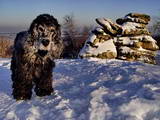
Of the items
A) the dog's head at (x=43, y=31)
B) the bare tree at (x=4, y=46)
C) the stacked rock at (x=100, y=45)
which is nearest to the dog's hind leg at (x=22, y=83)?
the dog's head at (x=43, y=31)

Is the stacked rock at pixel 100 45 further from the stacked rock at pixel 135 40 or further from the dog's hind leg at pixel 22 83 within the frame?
the dog's hind leg at pixel 22 83

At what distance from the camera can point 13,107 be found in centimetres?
582

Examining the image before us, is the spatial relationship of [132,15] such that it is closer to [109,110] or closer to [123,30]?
[123,30]

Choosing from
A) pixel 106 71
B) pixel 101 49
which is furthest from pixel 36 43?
pixel 101 49

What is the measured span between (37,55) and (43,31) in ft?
1.54

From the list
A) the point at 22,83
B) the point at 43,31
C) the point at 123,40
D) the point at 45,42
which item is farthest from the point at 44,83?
the point at 123,40

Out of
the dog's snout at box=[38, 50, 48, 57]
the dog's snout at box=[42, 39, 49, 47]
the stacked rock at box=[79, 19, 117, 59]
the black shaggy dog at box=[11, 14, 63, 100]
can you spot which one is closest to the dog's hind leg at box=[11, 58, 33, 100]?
the black shaggy dog at box=[11, 14, 63, 100]

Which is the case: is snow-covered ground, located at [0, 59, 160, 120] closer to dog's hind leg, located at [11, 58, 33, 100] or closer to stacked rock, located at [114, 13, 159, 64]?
dog's hind leg, located at [11, 58, 33, 100]

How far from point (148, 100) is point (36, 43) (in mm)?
1997

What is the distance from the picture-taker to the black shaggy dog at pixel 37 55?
5.56m

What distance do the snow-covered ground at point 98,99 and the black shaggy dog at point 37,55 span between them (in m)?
0.22

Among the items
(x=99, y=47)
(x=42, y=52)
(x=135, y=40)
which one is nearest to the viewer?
(x=42, y=52)

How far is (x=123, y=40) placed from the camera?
20.3 m

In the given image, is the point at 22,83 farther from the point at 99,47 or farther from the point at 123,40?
the point at 123,40
